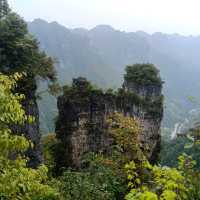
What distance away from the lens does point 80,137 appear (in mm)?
26469

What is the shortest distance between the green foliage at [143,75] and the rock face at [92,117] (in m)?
1.40

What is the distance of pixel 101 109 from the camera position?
27.4 metres

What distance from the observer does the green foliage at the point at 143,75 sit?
30445 millimetres

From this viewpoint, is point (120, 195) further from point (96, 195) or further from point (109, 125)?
point (109, 125)

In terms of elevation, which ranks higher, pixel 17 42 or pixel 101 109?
pixel 17 42

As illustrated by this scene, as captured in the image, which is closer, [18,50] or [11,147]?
[11,147]

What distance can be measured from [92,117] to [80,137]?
58.1 inches

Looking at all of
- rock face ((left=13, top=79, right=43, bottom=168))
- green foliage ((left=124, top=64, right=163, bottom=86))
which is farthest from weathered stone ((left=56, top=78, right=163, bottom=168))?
rock face ((left=13, top=79, right=43, bottom=168))

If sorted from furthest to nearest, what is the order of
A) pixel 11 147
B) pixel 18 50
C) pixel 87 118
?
pixel 87 118 < pixel 18 50 < pixel 11 147

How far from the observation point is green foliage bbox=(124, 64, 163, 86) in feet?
99.9

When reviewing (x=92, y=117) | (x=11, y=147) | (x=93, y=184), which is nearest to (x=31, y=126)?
(x=93, y=184)

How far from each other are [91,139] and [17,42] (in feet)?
27.9

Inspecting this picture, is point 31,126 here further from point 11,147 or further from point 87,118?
point 11,147

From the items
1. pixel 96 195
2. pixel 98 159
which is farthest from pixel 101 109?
pixel 96 195
